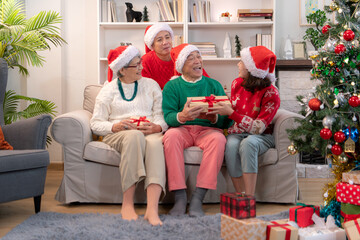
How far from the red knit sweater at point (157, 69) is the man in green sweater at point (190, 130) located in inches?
11.8

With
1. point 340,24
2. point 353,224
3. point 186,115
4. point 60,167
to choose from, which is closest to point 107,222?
point 186,115

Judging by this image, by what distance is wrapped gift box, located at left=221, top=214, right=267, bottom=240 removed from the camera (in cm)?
204

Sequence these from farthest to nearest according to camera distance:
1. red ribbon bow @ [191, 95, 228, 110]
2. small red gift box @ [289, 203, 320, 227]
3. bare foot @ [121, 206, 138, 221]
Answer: red ribbon bow @ [191, 95, 228, 110] → bare foot @ [121, 206, 138, 221] → small red gift box @ [289, 203, 320, 227]

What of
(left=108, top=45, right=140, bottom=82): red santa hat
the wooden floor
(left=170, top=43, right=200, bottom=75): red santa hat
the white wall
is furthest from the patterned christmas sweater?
the white wall

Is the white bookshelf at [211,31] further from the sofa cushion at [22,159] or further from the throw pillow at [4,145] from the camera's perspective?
the sofa cushion at [22,159]

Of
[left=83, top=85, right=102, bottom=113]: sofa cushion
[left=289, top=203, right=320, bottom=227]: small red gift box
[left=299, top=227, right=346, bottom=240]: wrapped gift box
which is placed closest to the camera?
[left=299, top=227, right=346, bottom=240]: wrapped gift box

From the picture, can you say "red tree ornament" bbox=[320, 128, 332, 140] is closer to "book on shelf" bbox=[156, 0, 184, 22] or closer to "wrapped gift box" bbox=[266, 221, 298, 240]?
"wrapped gift box" bbox=[266, 221, 298, 240]

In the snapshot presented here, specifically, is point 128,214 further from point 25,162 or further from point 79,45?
point 79,45

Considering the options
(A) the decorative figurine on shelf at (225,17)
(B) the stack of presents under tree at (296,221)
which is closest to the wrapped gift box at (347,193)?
(B) the stack of presents under tree at (296,221)

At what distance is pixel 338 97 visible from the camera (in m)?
2.10

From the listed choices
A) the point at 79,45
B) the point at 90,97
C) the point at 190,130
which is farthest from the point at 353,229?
the point at 79,45

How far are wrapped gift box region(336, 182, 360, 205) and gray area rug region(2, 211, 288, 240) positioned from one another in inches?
20.4

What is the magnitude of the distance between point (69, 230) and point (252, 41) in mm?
2947

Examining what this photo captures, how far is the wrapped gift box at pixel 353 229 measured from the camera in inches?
75.0
